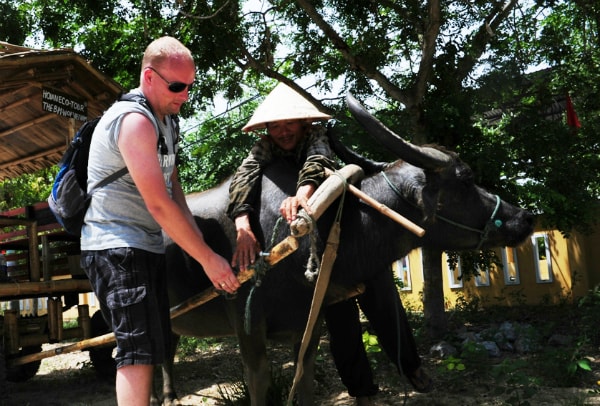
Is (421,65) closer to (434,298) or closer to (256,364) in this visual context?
(434,298)

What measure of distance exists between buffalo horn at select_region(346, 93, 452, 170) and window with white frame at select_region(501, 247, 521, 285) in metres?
9.96

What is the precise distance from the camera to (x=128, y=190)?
272cm

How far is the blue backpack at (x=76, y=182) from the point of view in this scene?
2.70 metres

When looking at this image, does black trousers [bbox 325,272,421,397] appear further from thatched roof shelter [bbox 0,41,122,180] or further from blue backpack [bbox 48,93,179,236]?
thatched roof shelter [bbox 0,41,122,180]

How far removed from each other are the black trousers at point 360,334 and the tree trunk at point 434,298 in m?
3.70

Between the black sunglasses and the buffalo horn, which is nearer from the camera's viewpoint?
the black sunglasses

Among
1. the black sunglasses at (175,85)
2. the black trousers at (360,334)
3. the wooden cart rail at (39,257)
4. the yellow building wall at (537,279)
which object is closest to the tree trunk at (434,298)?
the yellow building wall at (537,279)

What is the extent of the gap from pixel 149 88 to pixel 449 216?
187cm

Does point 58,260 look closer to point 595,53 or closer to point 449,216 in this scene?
point 449,216

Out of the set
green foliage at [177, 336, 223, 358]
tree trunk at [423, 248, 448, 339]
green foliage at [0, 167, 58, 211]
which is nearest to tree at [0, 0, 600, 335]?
tree trunk at [423, 248, 448, 339]

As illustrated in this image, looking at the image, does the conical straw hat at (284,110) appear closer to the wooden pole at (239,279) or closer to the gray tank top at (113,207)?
the wooden pole at (239,279)

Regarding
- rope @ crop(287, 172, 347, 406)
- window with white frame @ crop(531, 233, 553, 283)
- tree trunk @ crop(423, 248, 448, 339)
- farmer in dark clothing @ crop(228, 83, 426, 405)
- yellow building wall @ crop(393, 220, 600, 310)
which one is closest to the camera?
rope @ crop(287, 172, 347, 406)

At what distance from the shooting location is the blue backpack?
270 cm

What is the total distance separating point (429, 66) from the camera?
25.4ft
